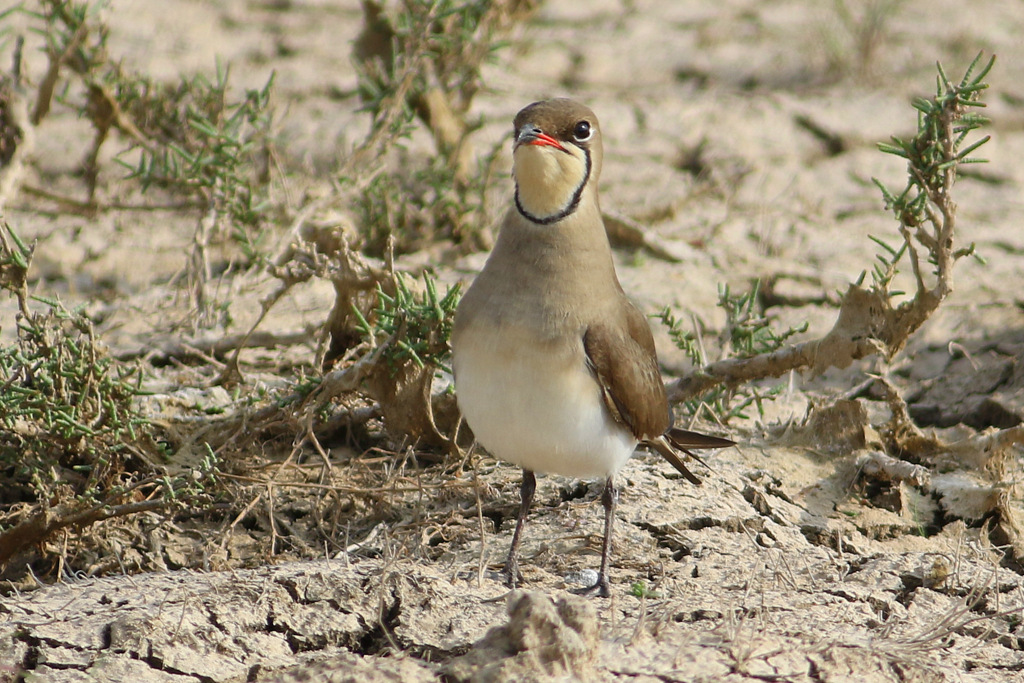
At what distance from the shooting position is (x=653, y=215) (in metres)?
6.25

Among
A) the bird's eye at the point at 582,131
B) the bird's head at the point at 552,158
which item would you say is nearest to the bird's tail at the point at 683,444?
the bird's head at the point at 552,158

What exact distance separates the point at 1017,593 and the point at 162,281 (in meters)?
3.98

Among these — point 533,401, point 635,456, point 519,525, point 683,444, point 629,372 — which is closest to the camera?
point 533,401

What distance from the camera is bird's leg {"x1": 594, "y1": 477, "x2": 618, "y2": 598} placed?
3082mm

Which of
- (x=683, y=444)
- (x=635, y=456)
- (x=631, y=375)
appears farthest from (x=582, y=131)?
(x=635, y=456)

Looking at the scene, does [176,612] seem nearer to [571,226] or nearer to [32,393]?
[32,393]

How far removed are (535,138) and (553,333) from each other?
0.51m

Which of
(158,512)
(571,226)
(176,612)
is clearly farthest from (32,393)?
(571,226)

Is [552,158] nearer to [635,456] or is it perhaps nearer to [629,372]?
[629,372]

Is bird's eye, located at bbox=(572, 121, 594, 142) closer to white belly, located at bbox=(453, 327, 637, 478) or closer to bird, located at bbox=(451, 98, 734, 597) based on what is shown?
bird, located at bbox=(451, 98, 734, 597)

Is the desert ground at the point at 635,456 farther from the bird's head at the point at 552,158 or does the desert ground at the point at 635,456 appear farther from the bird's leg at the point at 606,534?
the bird's head at the point at 552,158

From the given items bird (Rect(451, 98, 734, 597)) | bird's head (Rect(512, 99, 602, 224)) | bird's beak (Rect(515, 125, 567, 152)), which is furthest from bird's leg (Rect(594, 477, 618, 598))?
bird's beak (Rect(515, 125, 567, 152))

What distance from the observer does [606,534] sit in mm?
3176

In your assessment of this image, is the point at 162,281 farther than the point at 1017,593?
Yes
